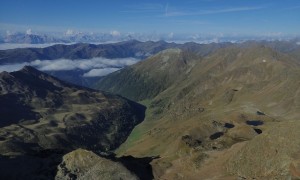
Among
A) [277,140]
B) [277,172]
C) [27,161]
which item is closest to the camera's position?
[277,172]

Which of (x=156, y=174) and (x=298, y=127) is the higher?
(x=298, y=127)

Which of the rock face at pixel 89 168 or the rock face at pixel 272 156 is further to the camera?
the rock face at pixel 89 168

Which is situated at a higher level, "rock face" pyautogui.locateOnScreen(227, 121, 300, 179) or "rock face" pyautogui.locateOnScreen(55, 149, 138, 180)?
"rock face" pyautogui.locateOnScreen(227, 121, 300, 179)

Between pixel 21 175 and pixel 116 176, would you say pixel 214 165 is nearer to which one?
pixel 116 176

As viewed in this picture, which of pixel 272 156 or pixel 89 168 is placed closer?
pixel 272 156

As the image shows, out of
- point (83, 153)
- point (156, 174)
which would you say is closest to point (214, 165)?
point (156, 174)

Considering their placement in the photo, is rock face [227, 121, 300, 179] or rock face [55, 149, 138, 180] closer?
rock face [227, 121, 300, 179]

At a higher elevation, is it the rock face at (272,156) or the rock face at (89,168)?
the rock face at (272,156)

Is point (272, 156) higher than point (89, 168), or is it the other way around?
point (272, 156)
